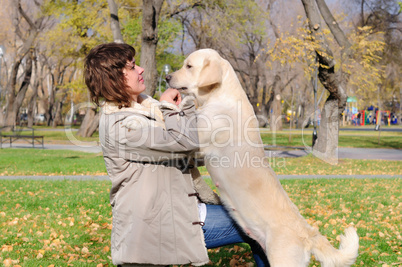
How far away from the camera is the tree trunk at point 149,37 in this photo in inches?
547

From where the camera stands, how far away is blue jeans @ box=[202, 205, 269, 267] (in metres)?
2.81

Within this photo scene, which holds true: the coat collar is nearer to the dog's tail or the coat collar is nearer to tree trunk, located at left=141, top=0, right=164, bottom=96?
the dog's tail

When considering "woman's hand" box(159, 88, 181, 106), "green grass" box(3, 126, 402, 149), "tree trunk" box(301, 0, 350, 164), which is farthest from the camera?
"green grass" box(3, 126, 402, 149)

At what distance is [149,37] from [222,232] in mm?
12205

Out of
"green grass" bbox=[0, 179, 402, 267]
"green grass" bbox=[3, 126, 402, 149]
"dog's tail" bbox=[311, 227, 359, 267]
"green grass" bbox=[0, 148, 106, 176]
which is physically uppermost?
"dog's tail" bbox=[311, 227, 359, 267]

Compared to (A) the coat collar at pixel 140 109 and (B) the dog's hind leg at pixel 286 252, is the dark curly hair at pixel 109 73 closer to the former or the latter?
(A) the coat collar at pixel 140 109

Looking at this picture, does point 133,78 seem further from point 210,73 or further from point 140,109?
point 210,73

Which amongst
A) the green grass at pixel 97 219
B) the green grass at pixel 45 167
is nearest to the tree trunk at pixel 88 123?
the green grass at pixel 45 167

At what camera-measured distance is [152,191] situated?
2.61 m

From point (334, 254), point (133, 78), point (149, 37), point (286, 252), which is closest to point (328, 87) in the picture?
point (149, 37)

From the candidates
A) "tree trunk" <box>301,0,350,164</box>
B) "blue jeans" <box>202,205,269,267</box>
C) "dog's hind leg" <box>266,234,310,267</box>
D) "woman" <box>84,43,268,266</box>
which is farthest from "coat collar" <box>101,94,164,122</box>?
"tree trunk" <box>301,0,350,164</box>

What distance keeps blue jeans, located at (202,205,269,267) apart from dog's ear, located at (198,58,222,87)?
38.9 inches

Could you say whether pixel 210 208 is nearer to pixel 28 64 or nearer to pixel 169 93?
pixel 169 93

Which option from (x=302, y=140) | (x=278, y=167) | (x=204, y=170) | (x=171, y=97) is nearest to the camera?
(x=171, y=97)
